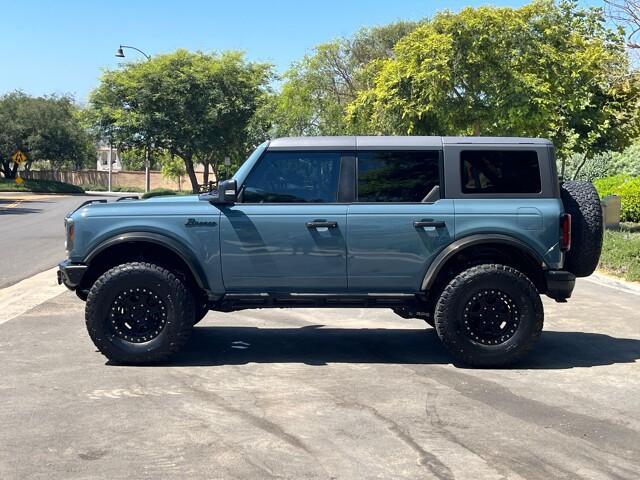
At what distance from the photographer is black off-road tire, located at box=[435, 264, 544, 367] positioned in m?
6.48

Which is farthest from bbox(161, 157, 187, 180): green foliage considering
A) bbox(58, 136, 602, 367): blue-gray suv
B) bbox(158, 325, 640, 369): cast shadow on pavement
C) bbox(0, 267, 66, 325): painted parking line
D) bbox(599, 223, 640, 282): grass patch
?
bbox(58, 136, 602, 367): blue-gray suv

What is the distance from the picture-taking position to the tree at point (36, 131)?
61219mm

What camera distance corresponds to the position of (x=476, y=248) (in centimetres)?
672

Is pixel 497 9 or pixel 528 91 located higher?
pixel 497 9

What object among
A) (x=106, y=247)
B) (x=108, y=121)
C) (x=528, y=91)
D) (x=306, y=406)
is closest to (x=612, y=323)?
(x=306, y=406)

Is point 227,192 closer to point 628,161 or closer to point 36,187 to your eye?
point 628,161

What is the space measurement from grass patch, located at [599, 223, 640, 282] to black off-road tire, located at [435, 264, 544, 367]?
6502mm

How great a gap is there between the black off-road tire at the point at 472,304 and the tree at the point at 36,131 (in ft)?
190

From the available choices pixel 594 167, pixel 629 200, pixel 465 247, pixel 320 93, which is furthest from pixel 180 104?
pixel 465 247

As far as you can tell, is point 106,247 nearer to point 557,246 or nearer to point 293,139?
point 293,139

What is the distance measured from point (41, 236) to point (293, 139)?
48.0 ft

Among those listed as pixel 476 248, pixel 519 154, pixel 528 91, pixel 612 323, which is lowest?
pixel 612 323

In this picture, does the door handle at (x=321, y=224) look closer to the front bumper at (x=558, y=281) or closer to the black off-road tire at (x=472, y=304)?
the black off-road tire at (x=472, y=304)

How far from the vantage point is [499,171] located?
6.69 metres
